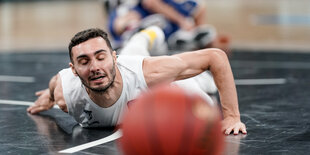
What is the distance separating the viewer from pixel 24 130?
3.95 metres

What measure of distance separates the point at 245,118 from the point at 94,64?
1.35 metres

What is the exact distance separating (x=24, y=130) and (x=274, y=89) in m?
2.68

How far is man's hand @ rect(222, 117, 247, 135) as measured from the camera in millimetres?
3725

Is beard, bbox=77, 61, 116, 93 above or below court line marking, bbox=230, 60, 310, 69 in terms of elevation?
above

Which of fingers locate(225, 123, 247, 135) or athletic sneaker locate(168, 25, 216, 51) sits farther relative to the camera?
athletic sneaker locate(168, 25, 216, 51)

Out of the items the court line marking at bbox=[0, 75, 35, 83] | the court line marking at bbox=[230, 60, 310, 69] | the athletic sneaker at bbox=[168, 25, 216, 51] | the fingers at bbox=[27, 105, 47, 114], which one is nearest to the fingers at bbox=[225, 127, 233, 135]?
the fingers at bbox=[27, 105, 47, 114]

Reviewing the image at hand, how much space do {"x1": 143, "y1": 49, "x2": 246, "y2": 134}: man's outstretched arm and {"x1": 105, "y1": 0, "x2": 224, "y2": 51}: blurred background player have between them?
165 inches

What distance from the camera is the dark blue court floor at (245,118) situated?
3.41 meters

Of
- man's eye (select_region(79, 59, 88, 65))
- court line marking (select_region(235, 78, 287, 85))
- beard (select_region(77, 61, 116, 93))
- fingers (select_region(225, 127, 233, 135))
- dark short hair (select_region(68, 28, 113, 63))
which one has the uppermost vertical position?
dark short hair (select_region(68, 28, 113, 63))

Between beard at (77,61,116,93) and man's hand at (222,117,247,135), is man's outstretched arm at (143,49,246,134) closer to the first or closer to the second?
man's hand at (222,117,247,135)

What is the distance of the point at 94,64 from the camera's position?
350cm

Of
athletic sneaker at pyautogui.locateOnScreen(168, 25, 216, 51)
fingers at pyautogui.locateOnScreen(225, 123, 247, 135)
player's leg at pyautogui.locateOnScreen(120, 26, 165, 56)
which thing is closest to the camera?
fingers at pyautogui.locateOnScreen(225, 123, 247, 135)

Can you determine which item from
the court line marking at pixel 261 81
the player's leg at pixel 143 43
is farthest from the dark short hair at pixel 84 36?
the court line marking at pixel 261 81

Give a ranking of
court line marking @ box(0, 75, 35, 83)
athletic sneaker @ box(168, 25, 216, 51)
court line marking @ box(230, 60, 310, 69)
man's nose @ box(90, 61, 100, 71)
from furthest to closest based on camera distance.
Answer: athletic sneaker @ box(168, 25, 216, 51) → court line marking @ box(230, 60, 310, 69) → court line marking @ box(0, 75, 35, 83) → man's nose @ box(90, 61, 100, 71)
